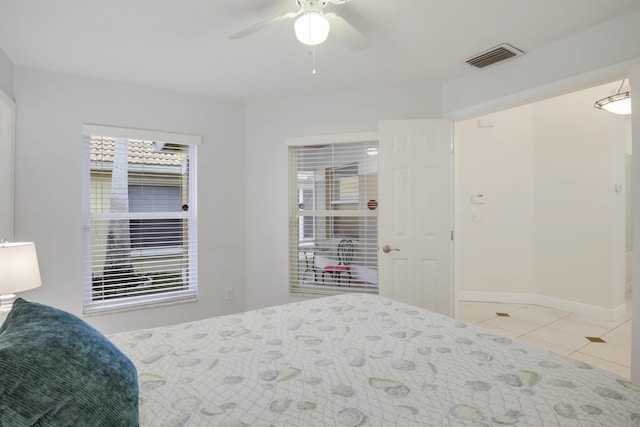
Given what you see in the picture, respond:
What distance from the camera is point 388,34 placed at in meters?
2.24

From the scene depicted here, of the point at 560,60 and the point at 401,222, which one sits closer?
the point at 560,60

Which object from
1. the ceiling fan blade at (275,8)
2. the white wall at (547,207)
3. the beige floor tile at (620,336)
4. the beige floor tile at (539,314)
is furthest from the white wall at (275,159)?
the beige floor tile at (620,336)

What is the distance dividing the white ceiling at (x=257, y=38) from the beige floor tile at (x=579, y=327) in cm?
270

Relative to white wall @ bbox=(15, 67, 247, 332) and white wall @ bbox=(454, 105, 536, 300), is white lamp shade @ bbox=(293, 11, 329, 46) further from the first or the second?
white wall @ bbox=(454, 105, 536, 300)

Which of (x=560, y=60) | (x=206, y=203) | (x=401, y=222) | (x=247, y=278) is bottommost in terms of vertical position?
(x=247, y=278)

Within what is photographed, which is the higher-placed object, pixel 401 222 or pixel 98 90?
pixel 98 90

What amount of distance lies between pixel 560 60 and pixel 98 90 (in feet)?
12.3

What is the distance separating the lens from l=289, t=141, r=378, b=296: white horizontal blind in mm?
3406

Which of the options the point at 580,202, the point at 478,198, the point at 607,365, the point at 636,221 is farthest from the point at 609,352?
the point at 478,198

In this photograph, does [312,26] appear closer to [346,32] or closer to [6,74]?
[346,32]

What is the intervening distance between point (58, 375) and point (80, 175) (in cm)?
269

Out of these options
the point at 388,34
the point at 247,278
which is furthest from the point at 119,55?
the point at 247,278

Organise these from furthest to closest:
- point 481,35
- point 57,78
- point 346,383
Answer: point 57,78 → point 481,35 → point 346,383

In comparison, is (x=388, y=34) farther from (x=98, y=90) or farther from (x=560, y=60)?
(x=98, y=90)
